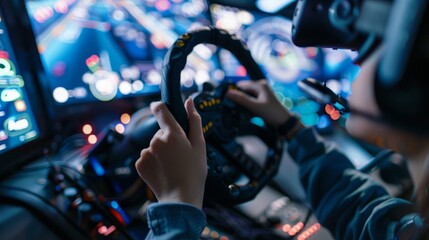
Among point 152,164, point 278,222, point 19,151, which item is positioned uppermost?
point 152,164

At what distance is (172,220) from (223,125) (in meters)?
0.34

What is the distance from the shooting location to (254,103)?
3.32 ft

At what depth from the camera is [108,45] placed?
5.00ft

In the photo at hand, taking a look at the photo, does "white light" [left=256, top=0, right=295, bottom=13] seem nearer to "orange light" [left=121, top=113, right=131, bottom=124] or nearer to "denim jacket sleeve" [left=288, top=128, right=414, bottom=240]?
"orange light" [left=121, top=113, right=131, bottom=124]

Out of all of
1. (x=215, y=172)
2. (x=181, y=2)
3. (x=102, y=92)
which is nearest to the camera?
(x=215, y=172)

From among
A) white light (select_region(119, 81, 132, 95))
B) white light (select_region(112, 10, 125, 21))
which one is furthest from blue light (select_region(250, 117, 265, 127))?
white light (select_region(112, 10, 125, 21))

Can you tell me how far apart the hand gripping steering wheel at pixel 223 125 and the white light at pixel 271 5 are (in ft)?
4.25

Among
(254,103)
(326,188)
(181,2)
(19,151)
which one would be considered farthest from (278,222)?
(181,2)

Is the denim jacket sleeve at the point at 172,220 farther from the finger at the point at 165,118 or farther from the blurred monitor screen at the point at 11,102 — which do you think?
the blurred monitor screen at the point at 11,102

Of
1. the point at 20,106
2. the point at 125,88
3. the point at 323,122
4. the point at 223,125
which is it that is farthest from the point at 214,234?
the point at 323,122

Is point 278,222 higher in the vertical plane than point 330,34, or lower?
lower

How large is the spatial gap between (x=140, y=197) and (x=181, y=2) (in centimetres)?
118

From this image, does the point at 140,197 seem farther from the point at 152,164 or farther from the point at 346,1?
the point at 346,1

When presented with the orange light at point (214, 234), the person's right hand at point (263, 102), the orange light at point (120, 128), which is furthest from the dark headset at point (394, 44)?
the orange light at point (120, 128)
